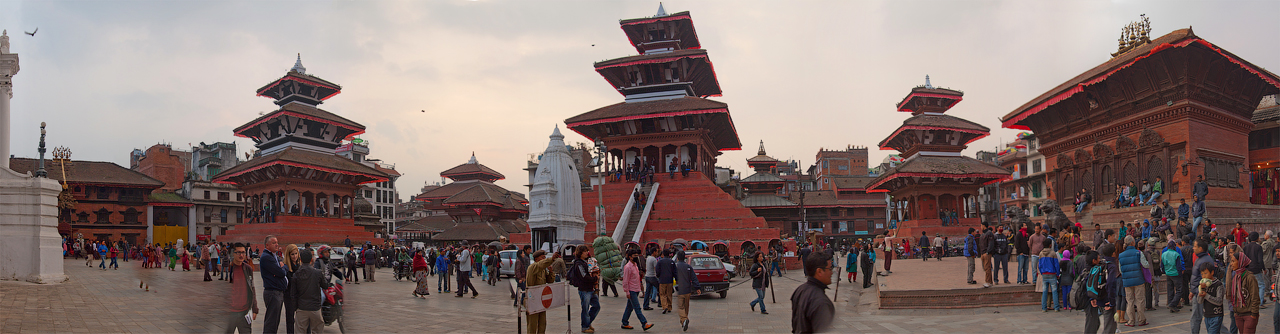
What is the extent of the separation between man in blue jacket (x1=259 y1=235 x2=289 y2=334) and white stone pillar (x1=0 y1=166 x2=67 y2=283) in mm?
11961

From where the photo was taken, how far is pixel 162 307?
41.9ft

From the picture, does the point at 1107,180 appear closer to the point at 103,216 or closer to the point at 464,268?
the point at 464,268

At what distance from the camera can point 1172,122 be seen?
70.2 ft

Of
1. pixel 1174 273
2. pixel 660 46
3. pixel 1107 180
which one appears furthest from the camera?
pixel 660 46

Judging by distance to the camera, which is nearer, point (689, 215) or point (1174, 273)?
point (1174, 273)

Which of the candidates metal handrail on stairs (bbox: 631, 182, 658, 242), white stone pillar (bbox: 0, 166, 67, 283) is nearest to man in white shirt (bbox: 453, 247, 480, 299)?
white stone pillar (bbox: 0, 166, 67, 283)

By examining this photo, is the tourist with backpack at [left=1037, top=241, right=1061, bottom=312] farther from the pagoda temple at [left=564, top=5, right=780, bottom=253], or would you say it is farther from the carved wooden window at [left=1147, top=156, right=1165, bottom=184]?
the pagoda temple at [left=564, top=5, right=780, bottom=253]

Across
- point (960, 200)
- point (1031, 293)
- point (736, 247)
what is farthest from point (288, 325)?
point (960, 200)

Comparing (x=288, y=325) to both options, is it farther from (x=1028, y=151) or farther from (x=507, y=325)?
(x=1028, y=151)

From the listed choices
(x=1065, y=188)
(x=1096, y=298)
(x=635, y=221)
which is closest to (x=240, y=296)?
(x=1096, y=298)

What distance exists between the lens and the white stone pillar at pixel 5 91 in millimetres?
17344

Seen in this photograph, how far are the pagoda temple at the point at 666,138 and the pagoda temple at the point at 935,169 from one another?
10.0 m

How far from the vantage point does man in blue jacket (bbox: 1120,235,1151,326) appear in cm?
1020

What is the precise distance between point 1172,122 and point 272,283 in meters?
24.3
